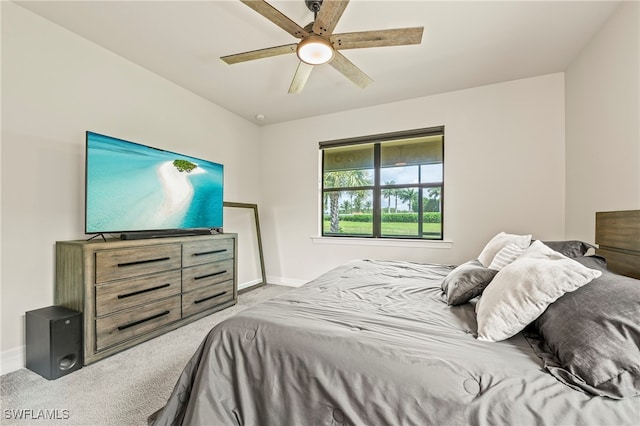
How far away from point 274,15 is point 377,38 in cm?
68

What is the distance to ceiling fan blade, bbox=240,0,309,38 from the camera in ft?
4.98

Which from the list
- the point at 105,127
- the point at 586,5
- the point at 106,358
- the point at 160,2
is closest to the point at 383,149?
the point at 586,5

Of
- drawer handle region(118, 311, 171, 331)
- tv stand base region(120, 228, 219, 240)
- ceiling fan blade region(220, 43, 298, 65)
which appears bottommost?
drawer handle region(118, 311, 171, 331)

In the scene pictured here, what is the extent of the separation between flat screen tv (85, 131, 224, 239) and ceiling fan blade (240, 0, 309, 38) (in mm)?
1685

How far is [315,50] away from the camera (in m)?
1.86

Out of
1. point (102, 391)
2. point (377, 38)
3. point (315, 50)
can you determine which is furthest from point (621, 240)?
point (102, 391)

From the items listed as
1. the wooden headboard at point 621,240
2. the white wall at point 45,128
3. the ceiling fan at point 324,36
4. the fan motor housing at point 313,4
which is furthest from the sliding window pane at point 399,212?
the white wall at point 45,128

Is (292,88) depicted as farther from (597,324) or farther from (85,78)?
(597,324)

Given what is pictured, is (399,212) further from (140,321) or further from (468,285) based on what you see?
(140,321)

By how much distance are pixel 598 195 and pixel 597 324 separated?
6.60ft

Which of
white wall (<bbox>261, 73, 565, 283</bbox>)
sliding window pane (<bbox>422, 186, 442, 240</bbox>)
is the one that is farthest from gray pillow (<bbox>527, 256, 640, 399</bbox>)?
sliding window pane (<bbox>422, 186, 442, 240</bbox>)

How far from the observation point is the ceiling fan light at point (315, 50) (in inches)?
70.4

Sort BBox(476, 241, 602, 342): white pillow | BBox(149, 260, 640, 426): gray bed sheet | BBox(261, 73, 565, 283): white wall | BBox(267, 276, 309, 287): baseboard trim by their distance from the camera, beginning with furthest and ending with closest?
BBox(267, 276, 309, 287): baseboard trim < BBox(261, 73, 565, 283): white wall < BBox(476, 241, 602, 342): white pillow < BBox(149, 260, 640, 426): gray bed sheet

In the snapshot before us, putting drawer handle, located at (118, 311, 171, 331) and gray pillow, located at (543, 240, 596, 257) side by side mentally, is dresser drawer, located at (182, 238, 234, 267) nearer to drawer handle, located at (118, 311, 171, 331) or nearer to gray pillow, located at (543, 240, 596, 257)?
drawer handle, located at (118, 311, 171, 331)
